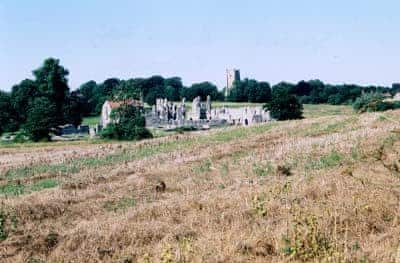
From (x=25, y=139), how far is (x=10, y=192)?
184 ft

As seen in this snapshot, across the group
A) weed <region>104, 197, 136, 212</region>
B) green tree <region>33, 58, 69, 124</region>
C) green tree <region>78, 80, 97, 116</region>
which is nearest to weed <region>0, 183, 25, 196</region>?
weed <region>104, 197, 136, 212</region>

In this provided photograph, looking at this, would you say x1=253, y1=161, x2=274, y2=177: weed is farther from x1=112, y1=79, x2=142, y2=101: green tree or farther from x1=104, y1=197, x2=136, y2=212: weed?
x1=112, y1=79, x2=142, y2=101: green tree

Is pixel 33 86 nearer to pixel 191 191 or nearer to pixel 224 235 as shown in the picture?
pixel 191 191

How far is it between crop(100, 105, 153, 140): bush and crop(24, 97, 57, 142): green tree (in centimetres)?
915

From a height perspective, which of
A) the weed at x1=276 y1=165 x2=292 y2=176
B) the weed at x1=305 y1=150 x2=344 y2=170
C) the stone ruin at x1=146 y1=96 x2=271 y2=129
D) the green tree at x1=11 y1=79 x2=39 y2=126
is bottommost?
the stone ruin at x1=146 y1=96 x2=271 y2=129

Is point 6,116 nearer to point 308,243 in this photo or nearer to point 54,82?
point 54,82

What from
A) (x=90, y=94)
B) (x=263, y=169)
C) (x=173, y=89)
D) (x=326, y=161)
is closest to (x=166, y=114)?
(x=90, y=94)

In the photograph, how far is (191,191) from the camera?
1465 centimetres

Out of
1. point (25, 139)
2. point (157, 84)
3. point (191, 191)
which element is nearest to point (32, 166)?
point (191, 191)

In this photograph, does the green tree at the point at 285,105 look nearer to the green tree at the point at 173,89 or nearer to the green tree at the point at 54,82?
the green tree at the point at 54,82

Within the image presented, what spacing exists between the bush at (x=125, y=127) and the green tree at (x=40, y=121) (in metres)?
9.15

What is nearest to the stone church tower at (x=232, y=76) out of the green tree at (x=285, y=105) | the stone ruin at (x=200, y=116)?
the stone ruin at (x=200, y=116)

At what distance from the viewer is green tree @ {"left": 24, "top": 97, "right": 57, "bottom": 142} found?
71.4m

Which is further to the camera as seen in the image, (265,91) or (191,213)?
(265,91)
